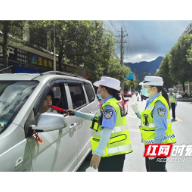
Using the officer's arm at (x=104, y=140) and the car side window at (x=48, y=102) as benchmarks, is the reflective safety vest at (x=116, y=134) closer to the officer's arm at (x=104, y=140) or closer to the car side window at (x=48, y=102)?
the officer's arm at (x=104, y=140)

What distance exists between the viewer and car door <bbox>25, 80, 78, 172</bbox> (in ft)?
6.63

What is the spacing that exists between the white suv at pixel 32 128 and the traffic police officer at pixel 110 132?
0.40 meters

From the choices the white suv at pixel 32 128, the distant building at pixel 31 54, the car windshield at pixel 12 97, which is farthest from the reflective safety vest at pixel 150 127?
the distant building at pixel 31 54

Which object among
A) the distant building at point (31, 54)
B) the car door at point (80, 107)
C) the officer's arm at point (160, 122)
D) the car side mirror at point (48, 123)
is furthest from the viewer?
the distant building at point (31, 54)

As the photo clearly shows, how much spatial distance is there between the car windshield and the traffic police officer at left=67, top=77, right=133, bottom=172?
0.82m

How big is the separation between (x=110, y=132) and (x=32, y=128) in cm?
80

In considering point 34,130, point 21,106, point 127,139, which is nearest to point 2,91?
point 21,106

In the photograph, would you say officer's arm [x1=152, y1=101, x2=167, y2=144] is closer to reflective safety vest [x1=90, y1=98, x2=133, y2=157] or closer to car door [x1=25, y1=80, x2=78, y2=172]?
reflective safety vest [x1=90, y1=98, x2=133, y2=157]

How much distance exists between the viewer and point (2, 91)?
2.46 meters

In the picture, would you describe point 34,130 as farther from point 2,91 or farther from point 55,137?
point 2,91

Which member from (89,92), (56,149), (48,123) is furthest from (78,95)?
(48,123)

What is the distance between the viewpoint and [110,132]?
209cm

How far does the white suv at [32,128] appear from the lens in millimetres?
1746
